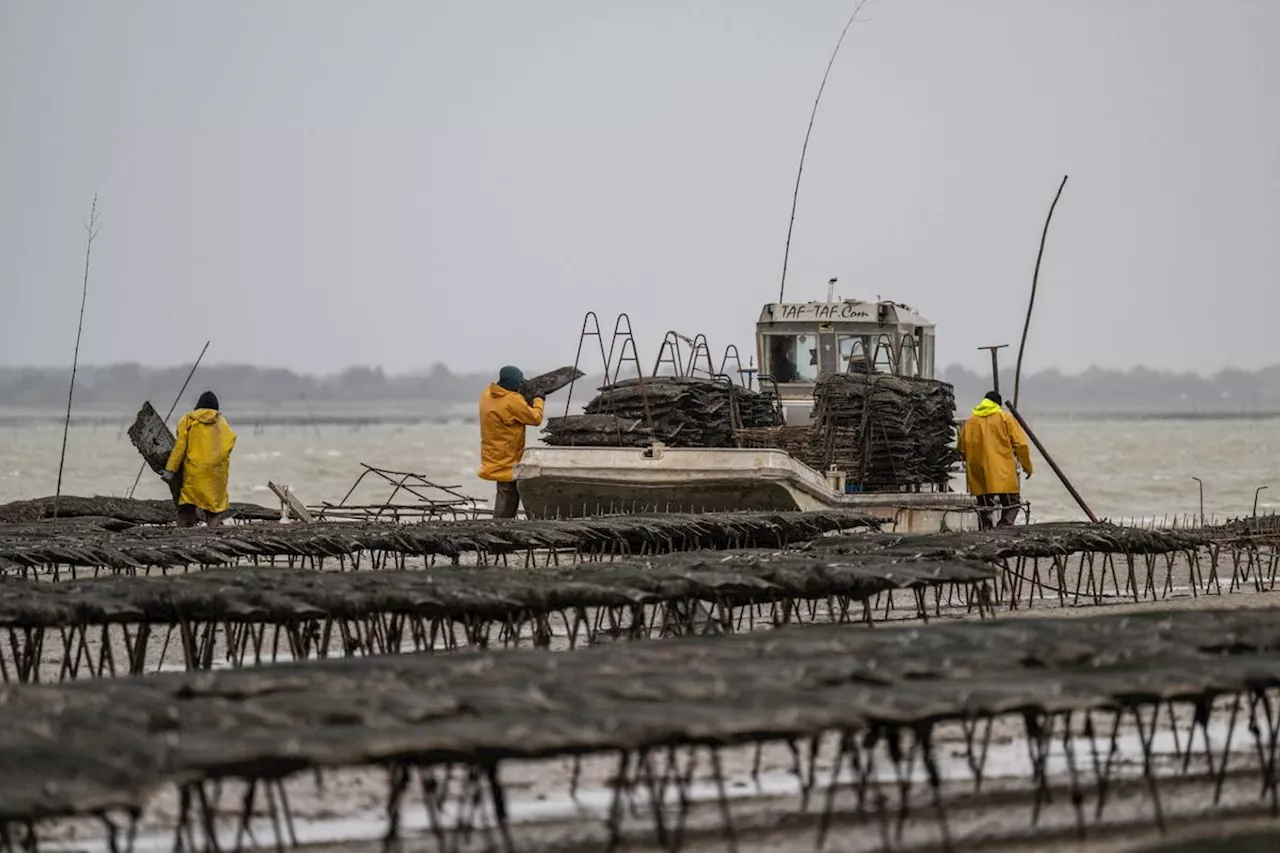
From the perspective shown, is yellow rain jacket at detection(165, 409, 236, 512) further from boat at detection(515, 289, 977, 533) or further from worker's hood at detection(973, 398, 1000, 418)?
worker's hood at detection(973, 398, 1000, 418)

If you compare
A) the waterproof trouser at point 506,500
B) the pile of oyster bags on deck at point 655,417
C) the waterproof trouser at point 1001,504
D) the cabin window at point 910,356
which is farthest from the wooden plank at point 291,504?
the cabin window at point 910,356

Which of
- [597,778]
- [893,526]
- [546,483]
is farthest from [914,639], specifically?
[893,526]

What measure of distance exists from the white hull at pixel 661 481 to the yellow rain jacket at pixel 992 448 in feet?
1.43

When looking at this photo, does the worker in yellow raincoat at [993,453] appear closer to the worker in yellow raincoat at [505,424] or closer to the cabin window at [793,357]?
the cabin window at [793,357]

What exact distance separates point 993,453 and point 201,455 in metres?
7.94

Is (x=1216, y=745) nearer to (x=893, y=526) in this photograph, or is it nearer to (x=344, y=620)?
(x=344, y=620)

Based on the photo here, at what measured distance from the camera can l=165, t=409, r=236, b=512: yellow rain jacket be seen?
55.3 ft

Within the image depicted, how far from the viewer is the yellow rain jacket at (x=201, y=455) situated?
16844 millimetres

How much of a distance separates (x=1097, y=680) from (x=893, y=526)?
13.0 meters

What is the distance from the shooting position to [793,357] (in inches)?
893

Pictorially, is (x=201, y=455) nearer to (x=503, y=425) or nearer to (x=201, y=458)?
(x=201, y=458)

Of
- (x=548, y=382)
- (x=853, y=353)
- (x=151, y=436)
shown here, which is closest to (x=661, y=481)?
(x=548, y=382)

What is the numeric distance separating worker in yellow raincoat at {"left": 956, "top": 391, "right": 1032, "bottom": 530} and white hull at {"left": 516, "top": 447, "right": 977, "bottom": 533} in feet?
1.34

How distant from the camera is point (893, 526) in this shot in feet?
64.5
